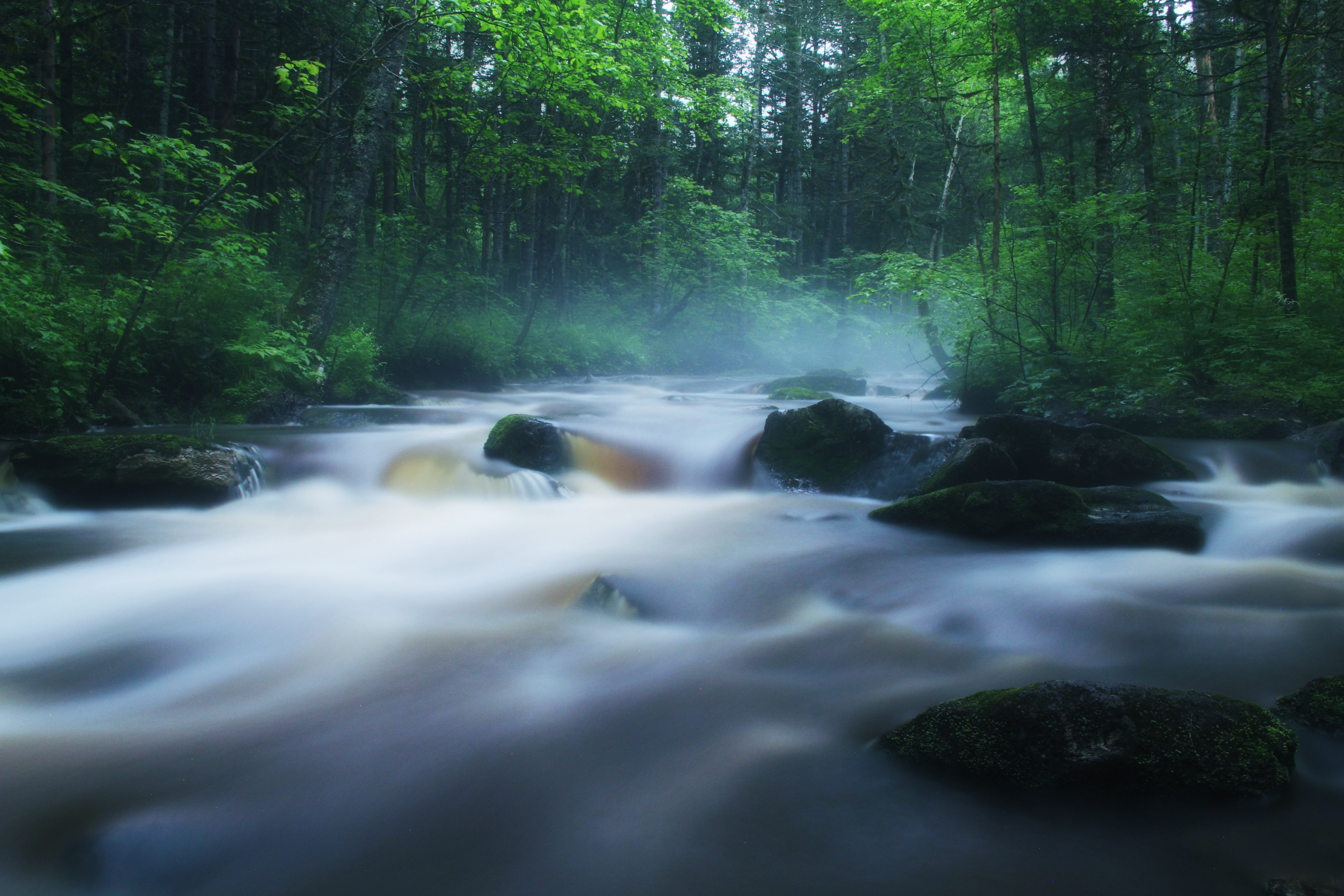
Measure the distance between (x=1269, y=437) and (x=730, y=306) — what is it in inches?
706

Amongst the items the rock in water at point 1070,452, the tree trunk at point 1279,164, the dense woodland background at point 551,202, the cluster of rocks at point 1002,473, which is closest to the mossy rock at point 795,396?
the dense woodland background at point 551,202

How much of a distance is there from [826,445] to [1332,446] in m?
5.10

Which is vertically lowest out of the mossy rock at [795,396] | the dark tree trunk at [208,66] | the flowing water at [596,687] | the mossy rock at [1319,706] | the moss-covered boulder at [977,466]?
the flowing water at [596,687]

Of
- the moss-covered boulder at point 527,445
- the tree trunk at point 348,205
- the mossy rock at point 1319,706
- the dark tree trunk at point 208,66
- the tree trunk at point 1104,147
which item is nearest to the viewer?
the mossy rock at point 1319,706

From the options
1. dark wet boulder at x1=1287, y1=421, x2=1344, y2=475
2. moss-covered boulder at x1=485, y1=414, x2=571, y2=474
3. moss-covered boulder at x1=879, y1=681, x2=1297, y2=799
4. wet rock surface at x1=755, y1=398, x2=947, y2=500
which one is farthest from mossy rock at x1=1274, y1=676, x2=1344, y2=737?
moss-covered boulder at x1=485, y1=414, x2=571, y2=474

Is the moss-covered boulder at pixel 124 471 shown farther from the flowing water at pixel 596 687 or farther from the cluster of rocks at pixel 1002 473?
the cluster of rocks at pixel 1002 473

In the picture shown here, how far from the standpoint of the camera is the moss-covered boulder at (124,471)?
6312 millimetres

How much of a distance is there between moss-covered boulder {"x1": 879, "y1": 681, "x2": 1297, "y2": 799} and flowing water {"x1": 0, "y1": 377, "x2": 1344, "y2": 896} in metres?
0.09

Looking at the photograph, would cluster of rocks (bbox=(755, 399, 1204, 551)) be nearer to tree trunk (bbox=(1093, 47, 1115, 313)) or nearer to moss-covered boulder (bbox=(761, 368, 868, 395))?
tree trunk (bbox=(1093, 47, 1115, 313))

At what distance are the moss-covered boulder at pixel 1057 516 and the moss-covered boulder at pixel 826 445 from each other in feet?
5.22

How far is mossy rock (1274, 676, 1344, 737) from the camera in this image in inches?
112

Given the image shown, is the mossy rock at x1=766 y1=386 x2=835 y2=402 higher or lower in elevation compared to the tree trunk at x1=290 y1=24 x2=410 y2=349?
lower

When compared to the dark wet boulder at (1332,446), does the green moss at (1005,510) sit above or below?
below

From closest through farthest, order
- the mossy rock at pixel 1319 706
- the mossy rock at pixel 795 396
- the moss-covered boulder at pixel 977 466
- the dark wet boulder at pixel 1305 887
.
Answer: the dark wet boulder at pixel 1305 887 < the mossy rock at pixel 1319 706 < the moss-covered boulder at pixel 977 466 < the mossy rock at pixel 795 396
